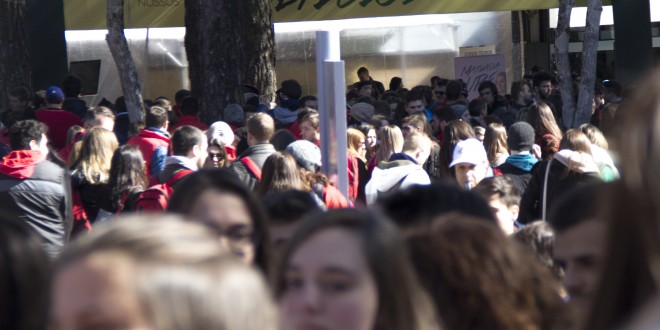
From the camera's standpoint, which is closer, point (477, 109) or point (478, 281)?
point (478, 281)

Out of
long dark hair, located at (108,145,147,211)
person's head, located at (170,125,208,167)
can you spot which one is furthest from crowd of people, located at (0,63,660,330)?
person's head, located at (170,125,208,167)

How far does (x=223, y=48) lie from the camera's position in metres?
13.5

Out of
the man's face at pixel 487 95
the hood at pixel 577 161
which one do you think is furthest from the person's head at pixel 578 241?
the man's face at pixel 487 95

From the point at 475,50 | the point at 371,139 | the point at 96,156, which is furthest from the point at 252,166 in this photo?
the point at 475,50

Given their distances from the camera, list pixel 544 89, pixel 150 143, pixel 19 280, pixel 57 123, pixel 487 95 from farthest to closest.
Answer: pixel 544 89, pixel 487 95, pixel 57 123, pixel 150 143, pixel 19 280

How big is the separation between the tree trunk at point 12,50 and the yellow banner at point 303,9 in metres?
2.07

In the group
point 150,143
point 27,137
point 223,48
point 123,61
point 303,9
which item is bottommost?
point 150,143

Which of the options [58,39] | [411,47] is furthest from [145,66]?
[411,47]

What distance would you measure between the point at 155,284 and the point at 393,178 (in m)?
5.68

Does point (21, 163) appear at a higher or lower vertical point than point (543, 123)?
lower

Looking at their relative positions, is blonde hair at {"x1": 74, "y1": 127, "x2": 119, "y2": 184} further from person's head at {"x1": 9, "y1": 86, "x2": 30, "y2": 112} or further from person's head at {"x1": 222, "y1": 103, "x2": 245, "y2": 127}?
person's head at {"x1": 9, "y1": 86, "x2": 30, "y2": 112}

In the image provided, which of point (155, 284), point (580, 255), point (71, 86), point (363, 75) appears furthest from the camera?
point (363, 75)

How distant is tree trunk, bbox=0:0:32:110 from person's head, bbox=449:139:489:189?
9592 millimetres

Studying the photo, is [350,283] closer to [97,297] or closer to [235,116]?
[97,297]
